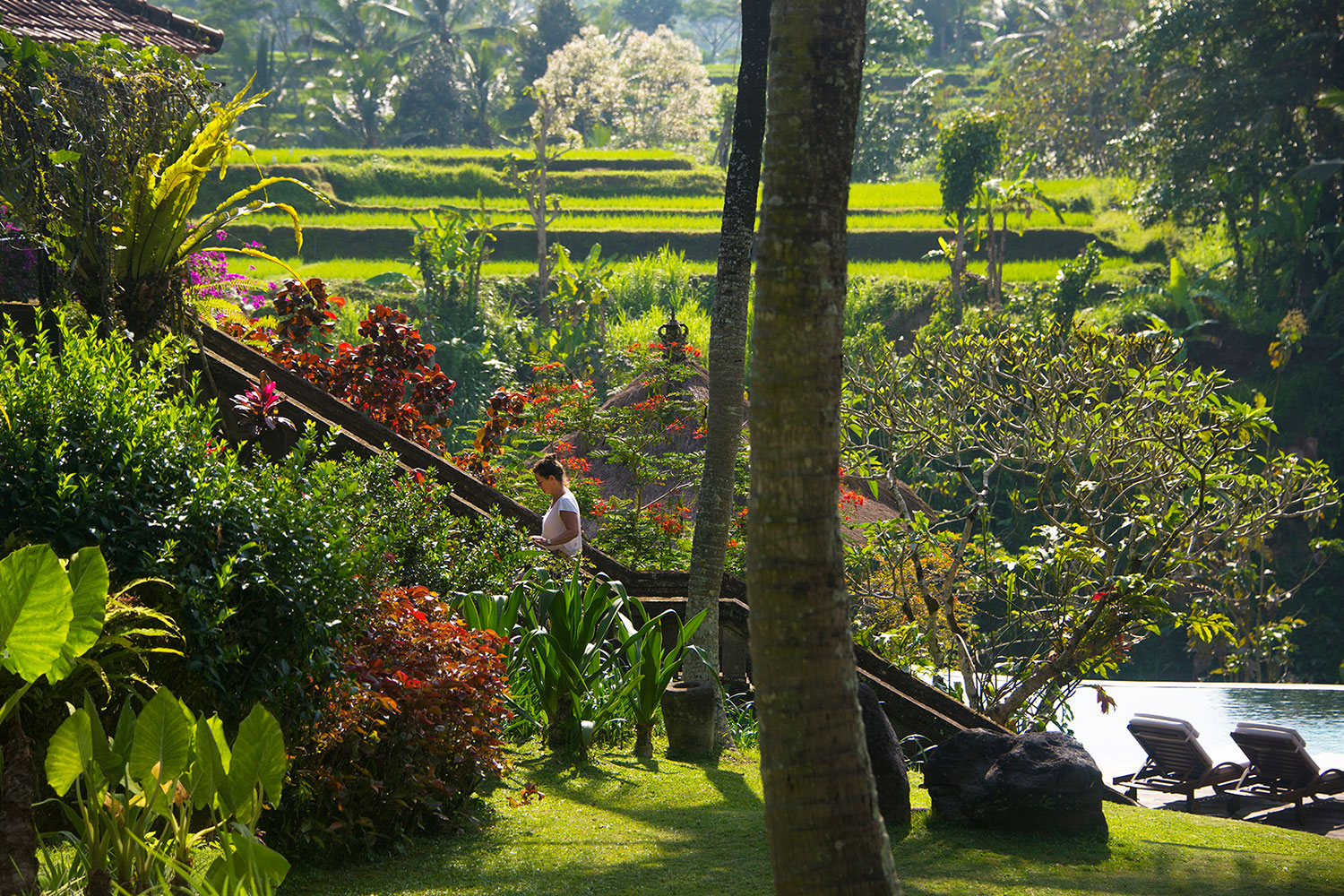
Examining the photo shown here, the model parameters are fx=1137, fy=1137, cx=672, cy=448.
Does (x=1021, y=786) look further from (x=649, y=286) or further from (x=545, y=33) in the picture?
(x=545, y=33)

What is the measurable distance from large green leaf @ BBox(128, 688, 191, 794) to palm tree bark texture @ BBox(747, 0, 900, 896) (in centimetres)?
151

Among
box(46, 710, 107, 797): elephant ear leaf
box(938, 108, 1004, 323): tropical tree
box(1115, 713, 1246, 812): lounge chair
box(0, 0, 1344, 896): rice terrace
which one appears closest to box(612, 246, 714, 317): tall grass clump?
box(938, 108, 1004, 323): tropical tree

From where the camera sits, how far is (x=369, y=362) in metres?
8.26

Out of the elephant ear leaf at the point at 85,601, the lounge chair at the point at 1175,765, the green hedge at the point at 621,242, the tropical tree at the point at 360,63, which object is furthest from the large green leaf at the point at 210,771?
the tropical tree at the point at 360,63

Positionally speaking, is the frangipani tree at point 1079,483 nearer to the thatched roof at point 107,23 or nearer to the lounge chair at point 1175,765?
the lounge chair at point 1175,765

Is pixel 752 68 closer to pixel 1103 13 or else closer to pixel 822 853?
pixel 822 853

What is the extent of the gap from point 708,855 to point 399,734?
→ 117 centimetres

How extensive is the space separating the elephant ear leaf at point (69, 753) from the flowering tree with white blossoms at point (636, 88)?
42.8 meters

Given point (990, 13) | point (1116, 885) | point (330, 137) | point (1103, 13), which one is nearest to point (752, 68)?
point (1116, 885)

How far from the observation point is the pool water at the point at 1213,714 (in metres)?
9.54

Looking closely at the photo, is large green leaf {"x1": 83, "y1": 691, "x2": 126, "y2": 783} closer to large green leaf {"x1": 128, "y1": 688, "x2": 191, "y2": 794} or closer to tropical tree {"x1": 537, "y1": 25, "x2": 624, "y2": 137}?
large green leaf {"x1": 128, "y1": 688, "x2": 191, "y2": 794}

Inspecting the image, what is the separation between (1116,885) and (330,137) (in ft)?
165

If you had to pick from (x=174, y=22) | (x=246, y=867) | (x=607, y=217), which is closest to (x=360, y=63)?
(x=607, y=217)

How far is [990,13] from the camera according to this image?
70250 millimetres
